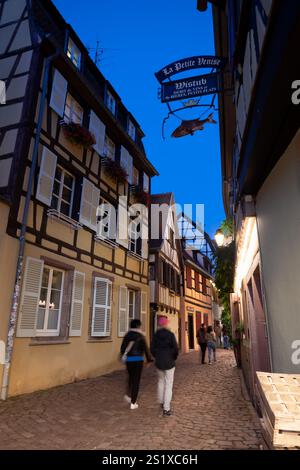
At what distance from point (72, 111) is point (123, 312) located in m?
6.53

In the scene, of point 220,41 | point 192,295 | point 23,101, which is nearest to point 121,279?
point 23,101

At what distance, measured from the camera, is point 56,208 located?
8500 millimetres

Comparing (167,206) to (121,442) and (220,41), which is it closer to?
(220,41)

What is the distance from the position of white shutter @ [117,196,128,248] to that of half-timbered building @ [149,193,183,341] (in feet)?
14.4

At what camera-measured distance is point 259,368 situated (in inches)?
215

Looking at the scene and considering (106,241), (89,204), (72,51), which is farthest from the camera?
(106,241)

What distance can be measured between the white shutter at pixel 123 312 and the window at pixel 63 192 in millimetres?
3556

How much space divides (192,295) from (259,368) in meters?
17.7

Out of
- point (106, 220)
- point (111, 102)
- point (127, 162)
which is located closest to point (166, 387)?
point (106, 220)

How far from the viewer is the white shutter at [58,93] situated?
8438 millimetres

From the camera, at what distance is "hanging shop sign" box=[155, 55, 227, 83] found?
5.39 metres

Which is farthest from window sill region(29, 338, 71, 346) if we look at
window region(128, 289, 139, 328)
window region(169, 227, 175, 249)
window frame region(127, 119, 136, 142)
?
window region(169, 227, 175, 249)

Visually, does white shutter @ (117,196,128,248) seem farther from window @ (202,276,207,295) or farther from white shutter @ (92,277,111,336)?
window @ (202,276,207,295)

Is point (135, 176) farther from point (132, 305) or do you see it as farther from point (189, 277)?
point (189, 277)
